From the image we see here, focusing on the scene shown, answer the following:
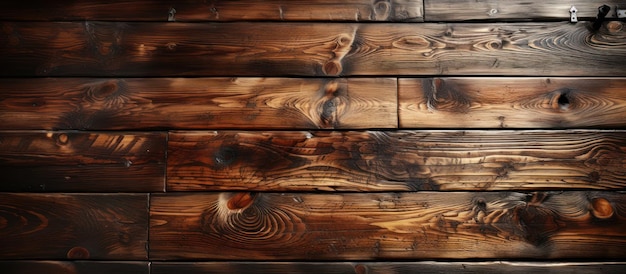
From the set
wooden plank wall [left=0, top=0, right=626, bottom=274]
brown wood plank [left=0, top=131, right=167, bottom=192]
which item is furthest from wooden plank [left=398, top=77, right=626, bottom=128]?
brown wood plank [left=0, top=131, right=167, bottom=192]

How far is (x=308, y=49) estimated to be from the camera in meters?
1.31

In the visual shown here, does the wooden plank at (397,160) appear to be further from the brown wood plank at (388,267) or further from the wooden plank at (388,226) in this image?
the brown wood plank at (388,267)

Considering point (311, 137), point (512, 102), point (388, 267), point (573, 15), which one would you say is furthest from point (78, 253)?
point (573, 15)

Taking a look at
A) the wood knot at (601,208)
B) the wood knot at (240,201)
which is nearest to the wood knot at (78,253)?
the wood knot at (240,201)

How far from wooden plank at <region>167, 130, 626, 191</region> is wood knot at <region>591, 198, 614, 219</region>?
0.12 feet

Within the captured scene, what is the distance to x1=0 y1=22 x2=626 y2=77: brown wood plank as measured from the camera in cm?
130

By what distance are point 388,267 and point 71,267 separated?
2.59ft

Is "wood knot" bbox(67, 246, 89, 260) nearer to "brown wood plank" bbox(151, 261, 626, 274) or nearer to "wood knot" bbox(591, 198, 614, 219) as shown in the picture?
"brown wood plank" bbox(151, 261, 626, 274)

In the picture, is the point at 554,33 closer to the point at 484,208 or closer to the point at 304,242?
the point at 484,208

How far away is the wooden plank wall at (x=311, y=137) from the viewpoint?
1230 millimetres

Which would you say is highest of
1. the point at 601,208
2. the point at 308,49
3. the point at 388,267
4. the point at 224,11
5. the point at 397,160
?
the point at 224,11

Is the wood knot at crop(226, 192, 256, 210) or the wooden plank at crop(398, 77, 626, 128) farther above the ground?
the wooden plank at crop(398, 77, 626, 128)

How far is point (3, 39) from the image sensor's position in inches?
51.8

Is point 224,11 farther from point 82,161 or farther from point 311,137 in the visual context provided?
point 82,161
